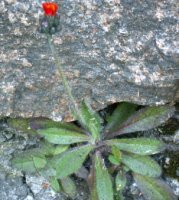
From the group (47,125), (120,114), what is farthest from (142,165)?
(47,125)

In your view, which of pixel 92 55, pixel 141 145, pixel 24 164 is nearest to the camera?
pixel 92 55

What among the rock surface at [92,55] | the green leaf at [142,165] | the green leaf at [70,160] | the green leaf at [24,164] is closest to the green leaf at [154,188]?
the green leaf at [142,165]

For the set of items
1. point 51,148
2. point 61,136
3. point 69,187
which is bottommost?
point 69,187

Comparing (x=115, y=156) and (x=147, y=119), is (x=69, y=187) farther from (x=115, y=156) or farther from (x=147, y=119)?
(x=147, y=119)

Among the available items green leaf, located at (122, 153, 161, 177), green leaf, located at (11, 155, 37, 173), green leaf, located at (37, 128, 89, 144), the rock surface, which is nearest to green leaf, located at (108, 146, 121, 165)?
green leaf, located at (122, 153, 161, 177)

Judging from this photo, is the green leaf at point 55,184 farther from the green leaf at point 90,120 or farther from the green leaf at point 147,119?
the green leaf at point 147,119

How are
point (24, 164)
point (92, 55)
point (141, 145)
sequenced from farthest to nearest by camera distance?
1. point (24, 164)
2. point (141, 145)
3. point (92, 55)

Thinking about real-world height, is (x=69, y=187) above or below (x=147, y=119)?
below

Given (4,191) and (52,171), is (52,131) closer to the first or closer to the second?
(52,171)
